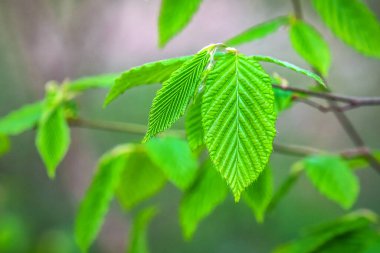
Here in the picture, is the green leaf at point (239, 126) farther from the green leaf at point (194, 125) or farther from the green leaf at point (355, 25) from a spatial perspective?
the green leaf at point (355, 25)

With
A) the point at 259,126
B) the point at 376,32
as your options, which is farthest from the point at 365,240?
the point at 259,126

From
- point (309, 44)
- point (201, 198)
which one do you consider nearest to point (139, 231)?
point (201, 198)

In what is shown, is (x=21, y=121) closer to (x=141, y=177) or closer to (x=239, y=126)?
(x=141, y=177)

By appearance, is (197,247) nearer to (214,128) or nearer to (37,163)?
(37,163)

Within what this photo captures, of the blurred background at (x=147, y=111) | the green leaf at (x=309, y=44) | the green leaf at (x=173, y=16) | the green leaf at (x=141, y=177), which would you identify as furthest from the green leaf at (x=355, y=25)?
the blurred background at (x=147, y=111)

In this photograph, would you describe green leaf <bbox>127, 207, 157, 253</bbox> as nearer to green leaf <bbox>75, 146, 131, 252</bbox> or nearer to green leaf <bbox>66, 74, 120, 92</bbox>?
green leaf <bbox>75, 146, 131, 252</bbox>

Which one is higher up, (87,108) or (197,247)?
(87,108)
